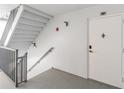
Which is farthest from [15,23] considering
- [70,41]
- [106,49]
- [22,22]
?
[106,49]

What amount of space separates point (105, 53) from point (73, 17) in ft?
5.05

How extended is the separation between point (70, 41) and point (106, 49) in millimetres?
1237

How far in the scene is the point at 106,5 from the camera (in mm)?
2777

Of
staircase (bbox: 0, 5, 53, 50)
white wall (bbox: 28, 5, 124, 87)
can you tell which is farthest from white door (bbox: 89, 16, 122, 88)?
staircase (bbox: 0, 5, 53, 50)

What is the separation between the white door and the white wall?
0.62ft

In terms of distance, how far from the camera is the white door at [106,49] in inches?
104

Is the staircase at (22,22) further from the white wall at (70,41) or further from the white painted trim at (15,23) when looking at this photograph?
the white wall at (70,41)

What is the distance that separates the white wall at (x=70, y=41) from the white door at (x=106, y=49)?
19 cm

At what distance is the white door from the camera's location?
264 cm

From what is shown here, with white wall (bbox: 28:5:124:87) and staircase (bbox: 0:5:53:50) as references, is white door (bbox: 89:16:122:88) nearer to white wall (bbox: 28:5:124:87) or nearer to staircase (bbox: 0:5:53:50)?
white wall (bbox: 28:5:124:87)

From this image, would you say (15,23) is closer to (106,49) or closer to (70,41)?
(70,41)

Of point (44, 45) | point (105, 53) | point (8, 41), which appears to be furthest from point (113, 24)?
point (8, 41)

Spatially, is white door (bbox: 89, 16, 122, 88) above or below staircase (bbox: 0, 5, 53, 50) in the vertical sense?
below

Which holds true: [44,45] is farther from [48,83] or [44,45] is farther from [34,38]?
[48,83]
